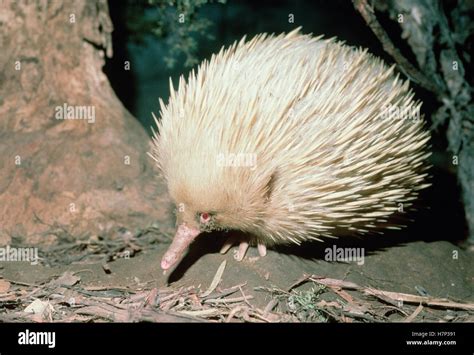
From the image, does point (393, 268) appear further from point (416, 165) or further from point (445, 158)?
point (445, 158)

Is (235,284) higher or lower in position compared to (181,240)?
lower

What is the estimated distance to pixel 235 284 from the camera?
2318 mm

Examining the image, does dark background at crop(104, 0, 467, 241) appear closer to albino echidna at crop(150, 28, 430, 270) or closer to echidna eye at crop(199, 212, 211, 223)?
albino echidna at crop(150, 28, 430, 270)

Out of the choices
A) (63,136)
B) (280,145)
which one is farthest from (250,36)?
(280,145)

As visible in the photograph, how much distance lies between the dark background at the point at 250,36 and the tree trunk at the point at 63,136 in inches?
28.8

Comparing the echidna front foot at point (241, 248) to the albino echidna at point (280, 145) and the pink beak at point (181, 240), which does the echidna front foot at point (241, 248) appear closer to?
the albino echidna at point (280, 145)

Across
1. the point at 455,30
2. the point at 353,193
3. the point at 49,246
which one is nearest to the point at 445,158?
the point at 455,30

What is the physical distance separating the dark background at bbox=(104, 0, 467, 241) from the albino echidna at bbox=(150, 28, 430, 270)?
1.12m

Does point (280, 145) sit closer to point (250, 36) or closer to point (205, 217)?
point (205, 217)

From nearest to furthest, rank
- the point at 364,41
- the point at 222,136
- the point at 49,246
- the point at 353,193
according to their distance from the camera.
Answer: the point at 222,136, the point at 353,193, the point at 49,246, the point at 364,41

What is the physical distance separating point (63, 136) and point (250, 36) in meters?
2.15

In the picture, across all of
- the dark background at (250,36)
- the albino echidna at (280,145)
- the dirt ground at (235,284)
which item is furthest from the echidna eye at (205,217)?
the dark background at (250,36)

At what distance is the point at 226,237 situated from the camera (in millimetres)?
2705

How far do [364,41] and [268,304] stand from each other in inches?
121
